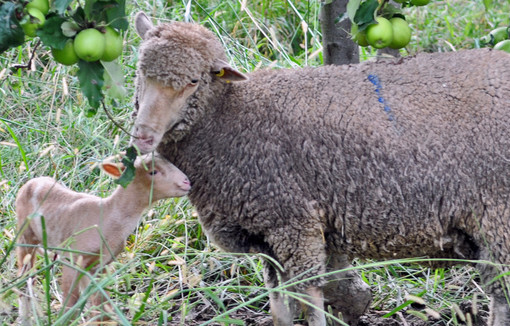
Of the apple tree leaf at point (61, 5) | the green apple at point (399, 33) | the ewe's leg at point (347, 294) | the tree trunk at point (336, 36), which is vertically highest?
the apple tree leaf at point (61, 5)

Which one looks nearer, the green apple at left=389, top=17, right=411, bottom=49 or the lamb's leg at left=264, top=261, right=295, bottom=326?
the green apple at left=389, top=17, right=411, bottom=49

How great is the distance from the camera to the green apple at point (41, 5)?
264cm

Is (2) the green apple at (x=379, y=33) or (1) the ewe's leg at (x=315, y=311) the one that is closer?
(2) the green apple at (x=379, y=33)

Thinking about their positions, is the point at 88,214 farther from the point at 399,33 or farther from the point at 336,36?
the point at 399,33

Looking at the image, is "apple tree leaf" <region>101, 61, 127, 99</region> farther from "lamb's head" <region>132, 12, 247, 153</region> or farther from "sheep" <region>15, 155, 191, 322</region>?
"sheep" <region>15, 155, 191, 322</region>

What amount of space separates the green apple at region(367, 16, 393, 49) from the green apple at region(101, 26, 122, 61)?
1.10 meters

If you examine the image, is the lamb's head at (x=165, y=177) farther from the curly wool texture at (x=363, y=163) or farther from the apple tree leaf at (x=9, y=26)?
the apple tree leaf at (x=9, y=26)

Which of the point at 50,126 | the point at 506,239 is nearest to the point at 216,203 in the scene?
the point at 506,239

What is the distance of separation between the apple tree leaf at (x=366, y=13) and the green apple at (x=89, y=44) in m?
1.14

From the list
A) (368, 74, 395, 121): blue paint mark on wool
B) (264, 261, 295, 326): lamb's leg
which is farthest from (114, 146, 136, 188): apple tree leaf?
(368, 74, 395, 121): blue paint mark on wool

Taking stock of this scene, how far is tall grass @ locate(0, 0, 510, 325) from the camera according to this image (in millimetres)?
4281

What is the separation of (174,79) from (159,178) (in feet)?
1.77

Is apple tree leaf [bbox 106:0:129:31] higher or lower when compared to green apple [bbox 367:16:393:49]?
higher

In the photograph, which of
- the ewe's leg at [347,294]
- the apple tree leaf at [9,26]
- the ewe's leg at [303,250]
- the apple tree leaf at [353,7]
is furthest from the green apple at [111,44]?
the ewe's leg at [347,294]
